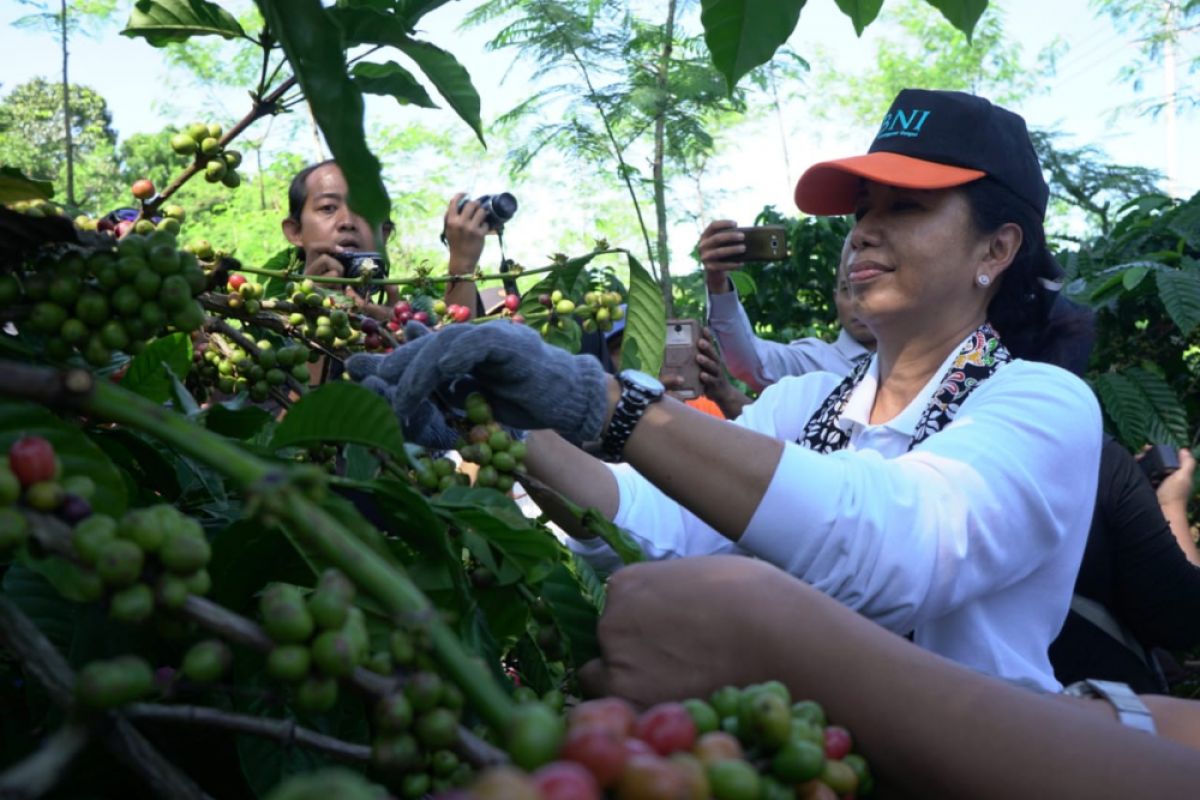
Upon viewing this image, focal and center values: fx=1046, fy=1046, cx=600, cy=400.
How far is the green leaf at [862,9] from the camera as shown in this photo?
1241 mm

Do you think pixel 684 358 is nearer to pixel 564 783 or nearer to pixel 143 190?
pixel 143 190

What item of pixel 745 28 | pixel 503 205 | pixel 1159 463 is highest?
Result: pixel 745 28

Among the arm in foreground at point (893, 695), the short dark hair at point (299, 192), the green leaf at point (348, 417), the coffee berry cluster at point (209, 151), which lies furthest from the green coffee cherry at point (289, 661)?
the short dark hair at point (299, 192)

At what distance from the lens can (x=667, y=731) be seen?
549 mm

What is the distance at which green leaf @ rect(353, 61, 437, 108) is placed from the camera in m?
1.27

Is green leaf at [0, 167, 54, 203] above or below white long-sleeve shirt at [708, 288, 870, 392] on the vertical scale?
above

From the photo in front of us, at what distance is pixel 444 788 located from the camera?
0.63 meters

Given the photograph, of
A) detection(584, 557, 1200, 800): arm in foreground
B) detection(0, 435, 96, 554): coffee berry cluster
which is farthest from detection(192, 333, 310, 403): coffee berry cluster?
detection(0, 435, 96, 554): coffee berry cluster

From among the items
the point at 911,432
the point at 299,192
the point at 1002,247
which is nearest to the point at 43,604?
the point at 911,432

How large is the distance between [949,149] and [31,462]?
84.0 inches

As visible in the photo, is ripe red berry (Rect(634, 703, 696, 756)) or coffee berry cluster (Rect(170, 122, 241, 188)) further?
coffee berry cluster (Rect(170, 122, 241, 188))

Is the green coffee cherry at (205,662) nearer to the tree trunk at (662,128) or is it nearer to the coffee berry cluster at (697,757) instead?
the coffee berry cluster at (697,757)

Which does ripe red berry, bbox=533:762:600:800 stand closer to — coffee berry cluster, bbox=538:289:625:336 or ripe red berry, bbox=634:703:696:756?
ripe red berry, bbox=634:703:696:756

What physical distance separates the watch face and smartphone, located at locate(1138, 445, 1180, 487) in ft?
8.96
